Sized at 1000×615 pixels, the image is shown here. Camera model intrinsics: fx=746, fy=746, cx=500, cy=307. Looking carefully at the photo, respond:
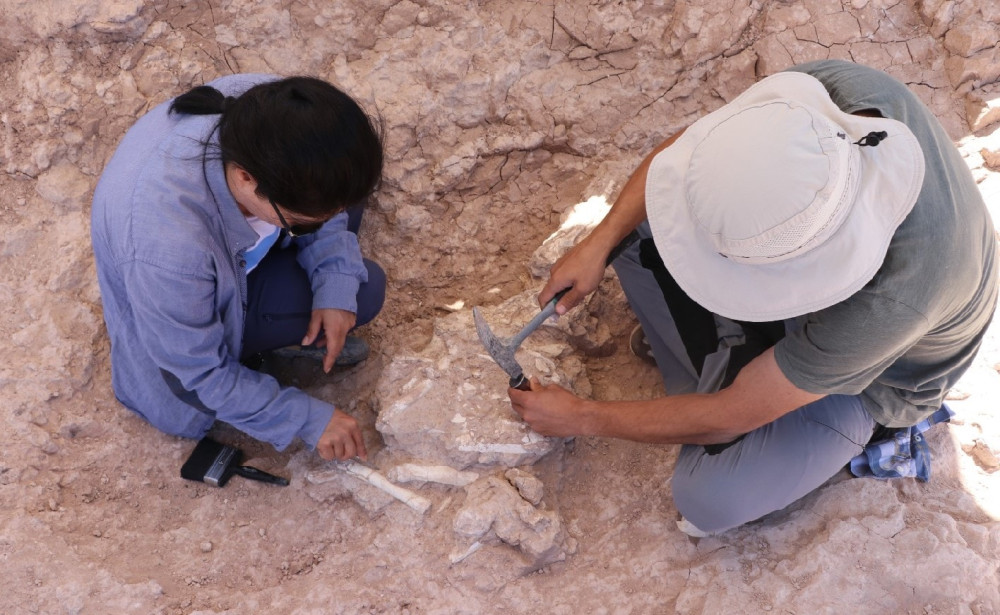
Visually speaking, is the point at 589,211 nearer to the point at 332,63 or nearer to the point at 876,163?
the point at 332,63

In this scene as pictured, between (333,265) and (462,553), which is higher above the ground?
(333,265)

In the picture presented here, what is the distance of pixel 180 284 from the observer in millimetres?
1724

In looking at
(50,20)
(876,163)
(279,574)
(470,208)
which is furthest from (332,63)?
(876,163)

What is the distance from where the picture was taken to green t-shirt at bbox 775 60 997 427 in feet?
4.89

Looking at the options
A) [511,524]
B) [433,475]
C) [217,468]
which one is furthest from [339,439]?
[511,524]

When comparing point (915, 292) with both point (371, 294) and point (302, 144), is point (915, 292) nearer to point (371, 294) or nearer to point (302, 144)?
point (302, 144)

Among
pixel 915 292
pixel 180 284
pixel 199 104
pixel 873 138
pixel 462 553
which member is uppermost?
pixel 873 138

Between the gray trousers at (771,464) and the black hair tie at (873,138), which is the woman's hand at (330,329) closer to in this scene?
the gray trousers at (771,464)

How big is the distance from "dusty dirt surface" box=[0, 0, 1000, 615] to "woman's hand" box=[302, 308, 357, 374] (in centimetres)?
19

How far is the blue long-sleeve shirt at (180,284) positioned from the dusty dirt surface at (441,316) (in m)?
0.25

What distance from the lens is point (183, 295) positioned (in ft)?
5.71

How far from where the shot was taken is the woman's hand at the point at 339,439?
2055 millimetres

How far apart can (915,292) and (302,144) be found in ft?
Result: 4.17

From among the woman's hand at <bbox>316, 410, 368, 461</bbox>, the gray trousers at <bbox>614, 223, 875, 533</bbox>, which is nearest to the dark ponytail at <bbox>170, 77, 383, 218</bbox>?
the woman's hand at <bbox>316, 410, 368, 461</bbox>
